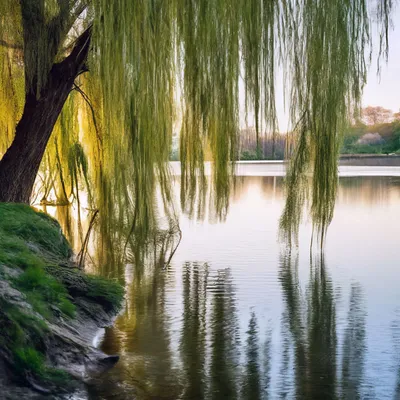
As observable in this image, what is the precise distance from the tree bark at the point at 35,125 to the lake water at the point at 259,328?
53.2 inches

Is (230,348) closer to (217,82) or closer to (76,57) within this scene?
(217,82)

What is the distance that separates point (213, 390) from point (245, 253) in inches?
261

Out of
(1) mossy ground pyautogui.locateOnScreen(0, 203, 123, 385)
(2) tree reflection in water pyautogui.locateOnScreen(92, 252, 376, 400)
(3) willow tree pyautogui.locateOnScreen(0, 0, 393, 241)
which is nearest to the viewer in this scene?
(1) mossy ground pyautogui.locateOnScreen(0, 203, 123, 385)

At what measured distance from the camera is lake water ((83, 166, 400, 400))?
4840 mm

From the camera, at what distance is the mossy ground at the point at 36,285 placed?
184 inches

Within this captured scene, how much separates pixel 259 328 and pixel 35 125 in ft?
10.4

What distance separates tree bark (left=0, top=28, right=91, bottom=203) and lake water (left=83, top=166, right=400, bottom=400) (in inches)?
53.2

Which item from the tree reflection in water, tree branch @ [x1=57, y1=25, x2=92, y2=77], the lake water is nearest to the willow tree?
the lake water

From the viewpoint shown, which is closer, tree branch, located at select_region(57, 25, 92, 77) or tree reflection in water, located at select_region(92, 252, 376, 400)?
tree reflection in water, located at select_region(92, 252, 376, 400)

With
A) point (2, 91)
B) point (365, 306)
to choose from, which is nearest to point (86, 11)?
point (2, 91)

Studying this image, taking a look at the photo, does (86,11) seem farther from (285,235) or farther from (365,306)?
(365,306)

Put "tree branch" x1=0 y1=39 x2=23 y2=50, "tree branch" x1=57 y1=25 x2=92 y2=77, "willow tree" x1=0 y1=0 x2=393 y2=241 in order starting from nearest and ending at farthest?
1. "willow tree" x1=0 y1=0 x2=393 y2=241
2. "tree branch" x1=0 y1=39 x2=23 y2=50
3. "tree branch" x1=57 y1=25 x2=92 y2=77

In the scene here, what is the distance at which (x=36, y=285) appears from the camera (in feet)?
19.1

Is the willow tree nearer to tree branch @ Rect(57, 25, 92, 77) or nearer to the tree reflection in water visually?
the tree reflection in water
